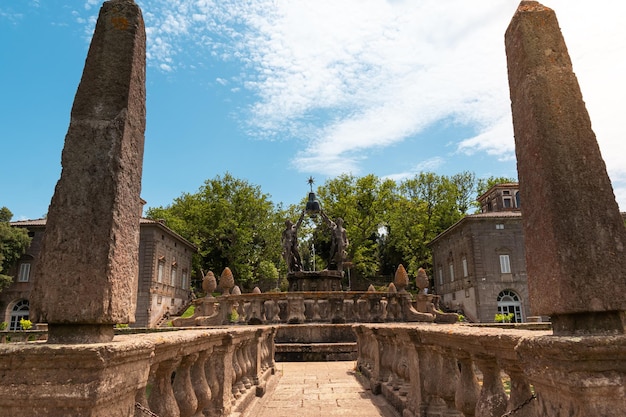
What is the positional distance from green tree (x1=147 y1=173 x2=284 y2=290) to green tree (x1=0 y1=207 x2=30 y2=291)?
12.5 metres

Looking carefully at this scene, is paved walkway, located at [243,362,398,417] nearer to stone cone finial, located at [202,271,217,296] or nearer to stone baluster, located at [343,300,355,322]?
stone baluster, located at [343,300,355,322]

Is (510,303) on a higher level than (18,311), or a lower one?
lower

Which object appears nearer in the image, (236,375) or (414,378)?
(414,378)

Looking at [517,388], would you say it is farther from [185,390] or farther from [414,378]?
[185,390]

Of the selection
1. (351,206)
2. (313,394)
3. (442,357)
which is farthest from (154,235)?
(442,357)

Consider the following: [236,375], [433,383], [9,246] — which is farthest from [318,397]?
[9,246]

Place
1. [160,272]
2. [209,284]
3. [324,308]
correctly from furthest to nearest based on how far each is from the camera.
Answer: [160,272], [209,284], [324,308]

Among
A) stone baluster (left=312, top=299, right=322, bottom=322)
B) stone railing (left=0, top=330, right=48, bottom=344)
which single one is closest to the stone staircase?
stone baluster (left=312, top=299, right=322, bottom=322)

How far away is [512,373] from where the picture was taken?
2.70 m

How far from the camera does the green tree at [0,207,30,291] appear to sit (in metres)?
28.4

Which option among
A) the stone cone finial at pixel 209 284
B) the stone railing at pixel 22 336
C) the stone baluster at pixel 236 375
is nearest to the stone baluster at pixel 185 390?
the stone baluster at pixel 236 375

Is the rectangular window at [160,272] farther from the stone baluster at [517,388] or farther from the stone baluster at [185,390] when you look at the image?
the stone baluster at [517,388]

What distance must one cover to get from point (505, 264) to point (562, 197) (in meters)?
32.1

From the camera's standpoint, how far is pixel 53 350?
208cm
